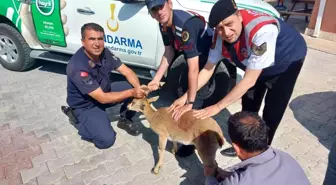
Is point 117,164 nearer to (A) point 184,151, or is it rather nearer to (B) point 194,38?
(A) point 184,151

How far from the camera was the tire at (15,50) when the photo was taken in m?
4.52

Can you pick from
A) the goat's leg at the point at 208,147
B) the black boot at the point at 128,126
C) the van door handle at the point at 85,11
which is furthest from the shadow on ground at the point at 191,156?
the van door handle at the point at 85,11

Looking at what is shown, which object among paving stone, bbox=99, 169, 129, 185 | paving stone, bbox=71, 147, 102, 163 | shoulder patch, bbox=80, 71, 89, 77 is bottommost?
paving stone, bbox=99, 169, 129, 185

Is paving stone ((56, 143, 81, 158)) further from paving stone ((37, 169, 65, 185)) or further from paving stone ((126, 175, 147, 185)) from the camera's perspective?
paving stone ((126, 175, 147, 185))

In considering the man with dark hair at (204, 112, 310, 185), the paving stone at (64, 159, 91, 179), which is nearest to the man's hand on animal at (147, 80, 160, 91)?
the paving stone at (64, 159, 91, 179)

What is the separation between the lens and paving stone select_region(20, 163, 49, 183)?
2.66m

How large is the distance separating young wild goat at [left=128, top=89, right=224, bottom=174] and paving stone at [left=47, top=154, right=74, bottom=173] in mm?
873

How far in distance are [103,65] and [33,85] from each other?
2.02 metres

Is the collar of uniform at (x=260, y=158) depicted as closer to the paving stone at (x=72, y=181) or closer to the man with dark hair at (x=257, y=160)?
the man with dark hair at (x=257, y=160)

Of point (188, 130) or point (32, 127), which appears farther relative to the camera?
point (32, 127)

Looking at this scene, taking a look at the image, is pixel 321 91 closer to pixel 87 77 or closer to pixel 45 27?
pixel 87 77

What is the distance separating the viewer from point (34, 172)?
2.73m

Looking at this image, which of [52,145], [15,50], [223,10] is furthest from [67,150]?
[15,50]

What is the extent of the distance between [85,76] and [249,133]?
1903mm
